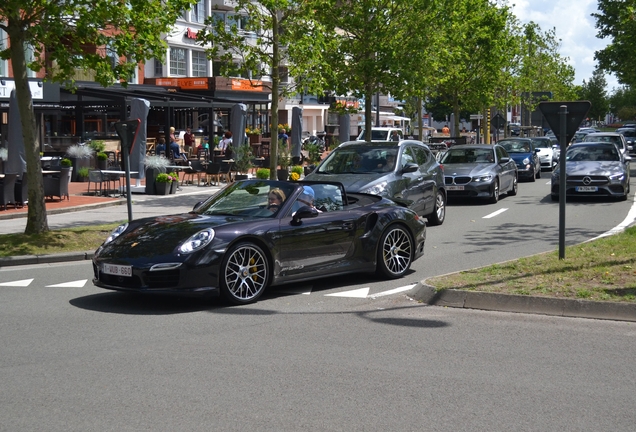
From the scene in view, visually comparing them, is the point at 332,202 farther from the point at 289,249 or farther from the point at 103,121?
the point at 103,121

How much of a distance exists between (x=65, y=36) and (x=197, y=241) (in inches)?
312

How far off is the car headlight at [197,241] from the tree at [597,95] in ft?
572

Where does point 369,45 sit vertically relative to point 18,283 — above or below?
above

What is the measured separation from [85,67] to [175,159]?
52.7 feet

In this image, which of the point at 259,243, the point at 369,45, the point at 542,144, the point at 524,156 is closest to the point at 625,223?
the point at 259,243

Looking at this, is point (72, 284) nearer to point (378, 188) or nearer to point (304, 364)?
point (304, 364)

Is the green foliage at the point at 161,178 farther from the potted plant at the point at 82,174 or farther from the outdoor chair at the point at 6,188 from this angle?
the outdoor chair at the point at 6,188

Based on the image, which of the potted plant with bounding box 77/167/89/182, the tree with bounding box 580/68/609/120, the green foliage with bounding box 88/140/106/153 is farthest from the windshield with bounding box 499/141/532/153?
the tree with bounding box 580/68/609/120

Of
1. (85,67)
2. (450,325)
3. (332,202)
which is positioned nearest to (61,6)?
(85,67)

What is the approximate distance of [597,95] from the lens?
182625 millimetres

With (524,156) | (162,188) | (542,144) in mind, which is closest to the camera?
(162,188)

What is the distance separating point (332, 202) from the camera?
36.9 feet

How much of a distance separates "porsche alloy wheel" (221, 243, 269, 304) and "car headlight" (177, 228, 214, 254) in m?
0.27

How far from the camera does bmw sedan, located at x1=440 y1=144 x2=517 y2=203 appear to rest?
23547 mm
